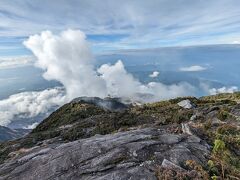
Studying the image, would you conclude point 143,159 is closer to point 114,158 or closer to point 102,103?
point 114,158

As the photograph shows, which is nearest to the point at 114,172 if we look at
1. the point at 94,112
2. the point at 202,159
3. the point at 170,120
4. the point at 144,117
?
the point at 202,159

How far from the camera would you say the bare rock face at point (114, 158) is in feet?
44.4

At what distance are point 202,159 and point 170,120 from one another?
15.6 meters

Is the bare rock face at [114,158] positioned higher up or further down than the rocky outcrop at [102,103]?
higher up

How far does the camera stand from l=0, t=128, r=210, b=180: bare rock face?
1355 cm

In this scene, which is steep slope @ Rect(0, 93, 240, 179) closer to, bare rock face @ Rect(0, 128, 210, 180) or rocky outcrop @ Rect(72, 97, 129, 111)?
bare rock face @ Rect(0, 128, 210, 180)

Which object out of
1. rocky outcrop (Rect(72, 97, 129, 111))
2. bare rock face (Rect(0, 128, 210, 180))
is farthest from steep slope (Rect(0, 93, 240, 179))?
rocky outcrop (Rect(72, 97, 129, 111))

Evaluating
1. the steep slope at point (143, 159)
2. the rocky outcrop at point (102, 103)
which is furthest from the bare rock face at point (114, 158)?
the rocky outcrop at point (102, 103)

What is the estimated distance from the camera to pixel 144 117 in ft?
141

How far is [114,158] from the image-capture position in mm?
14664

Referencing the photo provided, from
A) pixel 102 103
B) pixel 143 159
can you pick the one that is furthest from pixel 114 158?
pixel 102 103

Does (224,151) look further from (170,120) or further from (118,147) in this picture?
(170,120)

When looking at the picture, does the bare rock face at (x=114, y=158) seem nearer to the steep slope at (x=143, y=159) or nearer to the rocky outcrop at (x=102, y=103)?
the steep slope at (x=143, y=159)

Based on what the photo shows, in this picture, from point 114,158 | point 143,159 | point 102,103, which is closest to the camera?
point 143,159
